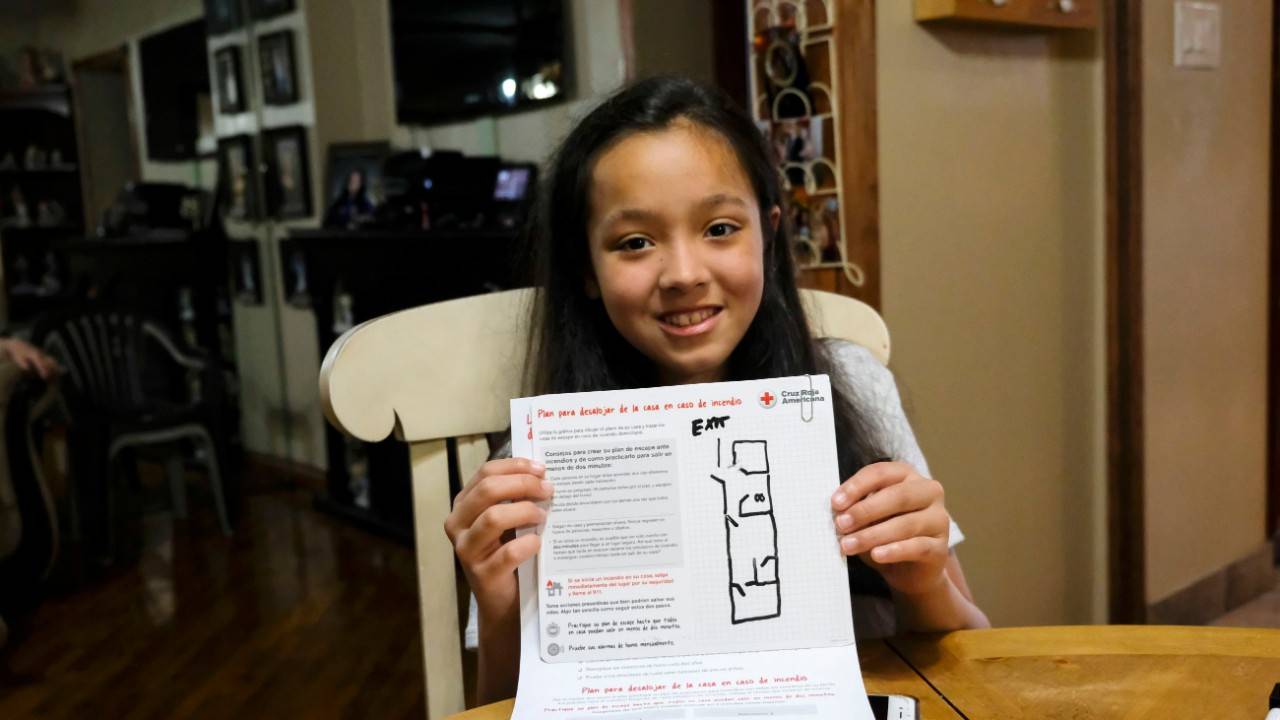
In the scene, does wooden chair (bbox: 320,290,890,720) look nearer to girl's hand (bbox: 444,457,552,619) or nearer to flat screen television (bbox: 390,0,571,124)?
girl's hand (bbox: 444,457,552,619)

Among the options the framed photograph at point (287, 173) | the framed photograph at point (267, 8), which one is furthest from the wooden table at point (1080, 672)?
the framed photograph at point (267, 8)

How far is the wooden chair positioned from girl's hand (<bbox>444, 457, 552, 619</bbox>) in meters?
0.15

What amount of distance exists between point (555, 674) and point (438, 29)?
300 centimetres

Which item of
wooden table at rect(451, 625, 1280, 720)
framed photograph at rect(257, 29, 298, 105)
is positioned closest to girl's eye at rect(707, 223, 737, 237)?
wooden table at rect(451, 625, 1280, 720)

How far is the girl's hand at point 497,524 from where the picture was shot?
0.69m

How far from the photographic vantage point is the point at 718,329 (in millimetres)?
911

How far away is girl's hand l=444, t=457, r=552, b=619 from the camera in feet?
2.26

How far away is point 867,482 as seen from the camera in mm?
703

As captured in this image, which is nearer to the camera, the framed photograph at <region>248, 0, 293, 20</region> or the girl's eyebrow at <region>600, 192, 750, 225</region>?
the girl's eyebrow at <region>600, 192, 750, 225</region>

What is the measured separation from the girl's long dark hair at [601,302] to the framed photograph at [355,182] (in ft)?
8.71

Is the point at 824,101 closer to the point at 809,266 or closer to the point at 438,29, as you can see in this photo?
the point at 809,266

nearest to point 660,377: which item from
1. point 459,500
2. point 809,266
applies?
point 459,500

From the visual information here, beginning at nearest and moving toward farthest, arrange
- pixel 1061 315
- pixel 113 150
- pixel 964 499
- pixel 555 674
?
pixel 555 674 → pixel 964 499 → pixel 1061 315 → pixel 113 150

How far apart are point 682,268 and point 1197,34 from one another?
5.55ft
